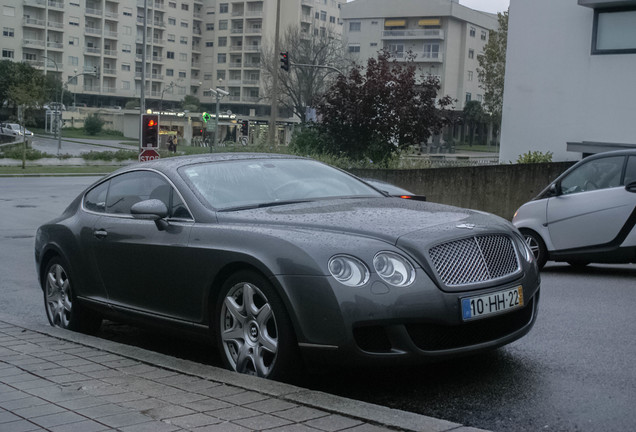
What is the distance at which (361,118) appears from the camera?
24.7 meters

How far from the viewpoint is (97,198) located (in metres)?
7.20

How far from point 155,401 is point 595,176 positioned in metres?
7.73

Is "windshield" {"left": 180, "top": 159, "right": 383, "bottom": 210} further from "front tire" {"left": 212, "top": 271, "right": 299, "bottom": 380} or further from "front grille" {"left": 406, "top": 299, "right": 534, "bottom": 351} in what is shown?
"front grille" {"left": 406, "top": 299, "right": 534, "bottom": 351}

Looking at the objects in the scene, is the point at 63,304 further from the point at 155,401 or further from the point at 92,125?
the point at 92,125

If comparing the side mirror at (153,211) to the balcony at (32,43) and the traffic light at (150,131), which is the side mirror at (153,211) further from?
the balcony at (32,43)

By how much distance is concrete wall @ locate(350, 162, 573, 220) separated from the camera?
19.5 meters

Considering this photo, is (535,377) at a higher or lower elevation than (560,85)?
lower

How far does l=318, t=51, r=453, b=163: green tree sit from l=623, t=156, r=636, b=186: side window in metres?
14.2

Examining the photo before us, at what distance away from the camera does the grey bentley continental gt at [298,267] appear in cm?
475

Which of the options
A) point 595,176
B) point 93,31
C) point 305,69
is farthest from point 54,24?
point 595,176

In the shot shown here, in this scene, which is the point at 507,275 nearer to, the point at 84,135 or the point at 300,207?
the point at 300,207

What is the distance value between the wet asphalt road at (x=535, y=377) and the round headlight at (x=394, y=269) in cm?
68

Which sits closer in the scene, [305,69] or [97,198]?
[97,198]

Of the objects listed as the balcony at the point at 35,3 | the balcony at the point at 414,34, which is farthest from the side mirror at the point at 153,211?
the balcony at the point at 35,3
